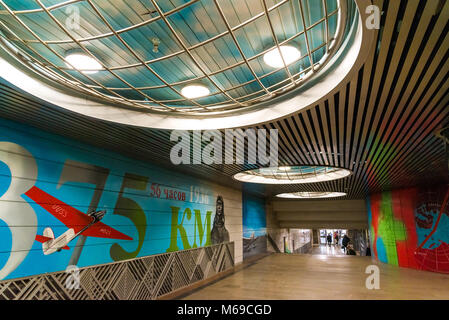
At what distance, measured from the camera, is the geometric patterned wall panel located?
15.1 feet

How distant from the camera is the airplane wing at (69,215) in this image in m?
5.92

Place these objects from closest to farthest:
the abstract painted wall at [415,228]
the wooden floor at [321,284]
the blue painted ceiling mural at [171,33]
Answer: the blue painted ceiling mural at [171,33] < the wooden floor at [321,284] < the abstract painted wall at [415,228]

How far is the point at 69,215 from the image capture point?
6.47m

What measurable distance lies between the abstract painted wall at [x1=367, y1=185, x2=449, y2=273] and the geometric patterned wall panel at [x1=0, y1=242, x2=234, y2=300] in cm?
1015

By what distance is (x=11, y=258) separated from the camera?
536 cm

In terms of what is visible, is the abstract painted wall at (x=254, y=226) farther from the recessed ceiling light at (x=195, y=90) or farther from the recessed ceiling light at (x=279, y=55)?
the recessed ceiling light at (x=279, y=55)

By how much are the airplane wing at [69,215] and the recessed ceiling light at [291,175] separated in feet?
Answer: 19.2

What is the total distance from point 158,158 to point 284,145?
157 inches

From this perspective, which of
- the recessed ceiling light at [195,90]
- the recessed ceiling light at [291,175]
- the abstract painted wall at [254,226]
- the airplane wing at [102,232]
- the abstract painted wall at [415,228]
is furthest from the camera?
the abstract painted wall at [254,226]

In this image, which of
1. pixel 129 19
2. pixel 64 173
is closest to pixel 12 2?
pixel 129 19

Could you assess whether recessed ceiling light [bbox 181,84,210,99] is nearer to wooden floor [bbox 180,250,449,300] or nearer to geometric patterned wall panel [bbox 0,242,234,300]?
geometric patterned wall panel [bbox 0,242,234,300]

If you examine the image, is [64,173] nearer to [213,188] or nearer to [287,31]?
[287,31]

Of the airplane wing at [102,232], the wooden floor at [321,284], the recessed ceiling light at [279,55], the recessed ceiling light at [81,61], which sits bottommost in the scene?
the wooden floor at [321,284]

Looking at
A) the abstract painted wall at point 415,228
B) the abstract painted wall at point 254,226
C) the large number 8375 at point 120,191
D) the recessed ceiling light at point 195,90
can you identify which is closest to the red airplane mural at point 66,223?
the large number 8375 at point 120,191
